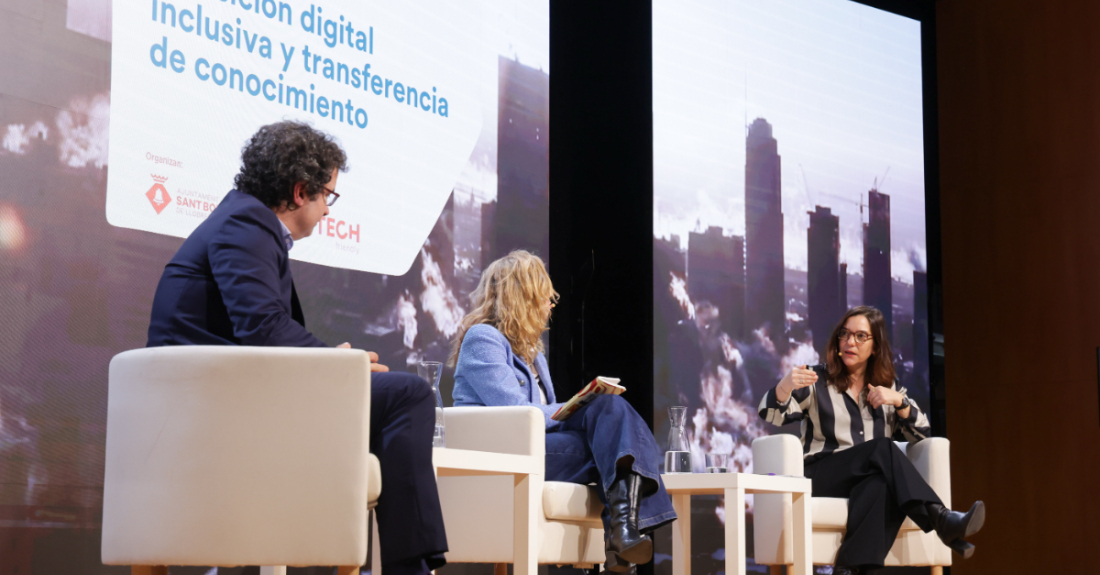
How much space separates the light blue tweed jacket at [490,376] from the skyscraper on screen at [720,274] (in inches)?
61.6

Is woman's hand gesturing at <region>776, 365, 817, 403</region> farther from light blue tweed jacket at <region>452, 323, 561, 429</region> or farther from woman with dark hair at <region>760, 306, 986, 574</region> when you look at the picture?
light blue tweed jacket at <region>452, 323, 561, 429</region>

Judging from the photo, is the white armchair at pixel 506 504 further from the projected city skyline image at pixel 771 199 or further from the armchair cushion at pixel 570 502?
the projected city skyline image at pixel 771 199

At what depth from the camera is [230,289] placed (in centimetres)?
217

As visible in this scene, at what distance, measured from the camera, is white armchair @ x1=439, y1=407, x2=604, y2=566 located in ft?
9.66

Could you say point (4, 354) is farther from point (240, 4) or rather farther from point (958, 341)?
point (958, 341)

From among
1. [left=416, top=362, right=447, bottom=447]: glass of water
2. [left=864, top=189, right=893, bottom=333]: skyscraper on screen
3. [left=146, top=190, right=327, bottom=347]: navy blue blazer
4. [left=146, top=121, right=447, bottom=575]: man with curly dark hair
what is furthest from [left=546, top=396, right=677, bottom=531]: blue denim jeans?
[left=864, top=189, right=893, bottom=333]: skyscraper on screen

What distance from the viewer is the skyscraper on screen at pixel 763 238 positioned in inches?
193

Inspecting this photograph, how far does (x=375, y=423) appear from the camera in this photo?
225 cm

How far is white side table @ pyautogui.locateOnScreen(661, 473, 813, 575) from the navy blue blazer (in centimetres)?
143

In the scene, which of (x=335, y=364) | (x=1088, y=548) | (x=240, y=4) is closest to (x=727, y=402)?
(x=1088, y=548)

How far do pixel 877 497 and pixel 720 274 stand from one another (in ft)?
4.65

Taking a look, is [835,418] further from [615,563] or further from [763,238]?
[615,563]

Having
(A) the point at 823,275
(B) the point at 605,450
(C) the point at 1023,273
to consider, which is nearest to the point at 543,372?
(B) the point at 605,450

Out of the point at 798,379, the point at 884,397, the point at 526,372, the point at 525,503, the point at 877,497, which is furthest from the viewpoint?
the point at 884,397
